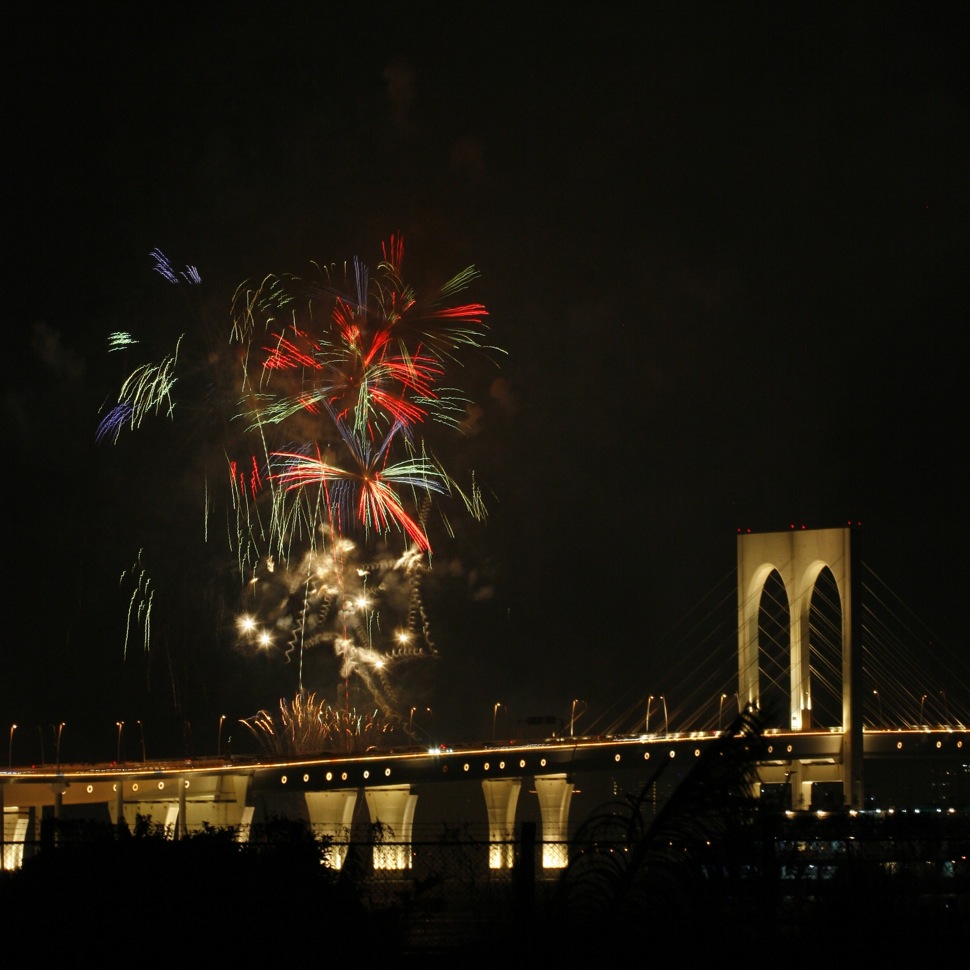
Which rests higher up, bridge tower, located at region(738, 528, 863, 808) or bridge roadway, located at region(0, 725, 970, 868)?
bridge tower, located at region(738, 528, 863, 808)

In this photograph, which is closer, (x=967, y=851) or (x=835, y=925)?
(x=835, y=925)

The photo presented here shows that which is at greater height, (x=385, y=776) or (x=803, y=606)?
(x=803, y=606)

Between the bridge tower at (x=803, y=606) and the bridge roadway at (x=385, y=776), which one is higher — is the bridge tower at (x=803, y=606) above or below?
above

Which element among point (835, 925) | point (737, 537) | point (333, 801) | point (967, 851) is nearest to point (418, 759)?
point (333, 801)

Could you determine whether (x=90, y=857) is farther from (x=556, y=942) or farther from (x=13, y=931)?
(x=556, y=942)
